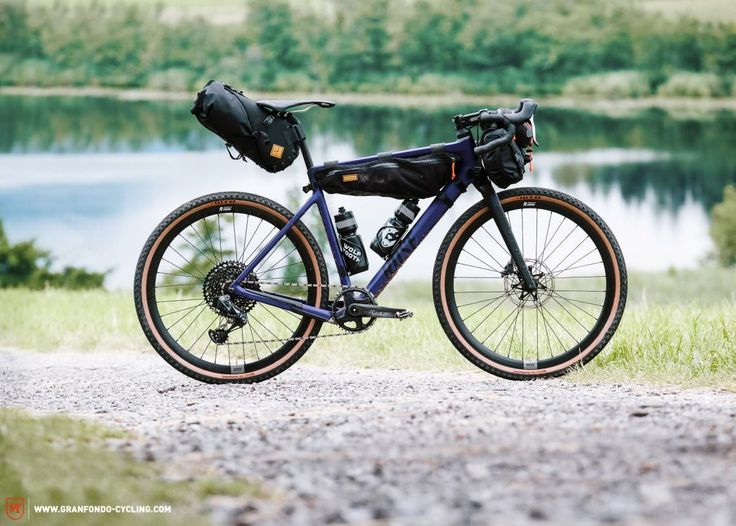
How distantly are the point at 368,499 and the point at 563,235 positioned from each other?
2227 millimetres

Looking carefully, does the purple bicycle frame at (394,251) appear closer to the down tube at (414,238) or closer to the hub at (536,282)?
the down tube at (414,238)

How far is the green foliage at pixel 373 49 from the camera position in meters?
25.4

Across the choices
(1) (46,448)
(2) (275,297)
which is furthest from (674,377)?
(1) (46,448)

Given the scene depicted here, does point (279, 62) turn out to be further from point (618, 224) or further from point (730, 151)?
point (730, 151)

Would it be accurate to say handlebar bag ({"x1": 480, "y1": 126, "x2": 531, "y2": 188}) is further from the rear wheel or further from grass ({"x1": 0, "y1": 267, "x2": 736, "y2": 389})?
grass ({"x1": 0, "y1": 267, "x2": 736, "y2": 389})

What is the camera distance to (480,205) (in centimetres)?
434

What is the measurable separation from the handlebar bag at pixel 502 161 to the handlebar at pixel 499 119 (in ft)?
0.11

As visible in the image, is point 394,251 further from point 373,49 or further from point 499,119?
point 373,49

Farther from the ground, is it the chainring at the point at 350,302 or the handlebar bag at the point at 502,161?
the handlebar bag at the point at 502,161

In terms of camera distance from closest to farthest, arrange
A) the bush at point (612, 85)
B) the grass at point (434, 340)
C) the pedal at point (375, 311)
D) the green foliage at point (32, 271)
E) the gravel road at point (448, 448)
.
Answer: the gravel road at point (448, 448), the pedal at point (375, 311), the grass at point (434, 340), the green foliage at point (32, 271), the bush at point (612, 85)

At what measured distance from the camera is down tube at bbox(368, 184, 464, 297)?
4.31 meters

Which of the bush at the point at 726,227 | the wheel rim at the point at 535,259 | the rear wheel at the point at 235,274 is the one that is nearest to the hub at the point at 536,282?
the wheel rim at the point at 535,259

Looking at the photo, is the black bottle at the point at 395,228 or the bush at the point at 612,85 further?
the bush at the point at 612,85

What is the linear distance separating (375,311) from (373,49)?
76.0 feet
